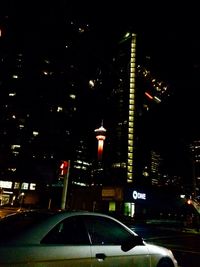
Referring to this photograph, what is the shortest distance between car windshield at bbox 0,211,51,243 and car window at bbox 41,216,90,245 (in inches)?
10.0

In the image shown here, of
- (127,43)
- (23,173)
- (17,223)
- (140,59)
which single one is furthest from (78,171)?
(17,223)

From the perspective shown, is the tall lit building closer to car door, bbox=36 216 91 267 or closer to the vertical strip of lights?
the vertical strip of lights

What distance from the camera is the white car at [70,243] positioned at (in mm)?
4191

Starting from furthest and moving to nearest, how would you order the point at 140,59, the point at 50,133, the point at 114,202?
the point at 50,133
the point at 140,59
the point at 114,202

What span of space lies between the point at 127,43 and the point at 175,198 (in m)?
38.3

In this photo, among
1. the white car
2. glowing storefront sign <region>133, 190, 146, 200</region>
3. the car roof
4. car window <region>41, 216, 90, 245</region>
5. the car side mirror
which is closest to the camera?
the white car

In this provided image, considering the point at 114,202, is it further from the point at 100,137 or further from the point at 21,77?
the point at 21,77

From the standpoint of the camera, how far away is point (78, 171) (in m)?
145

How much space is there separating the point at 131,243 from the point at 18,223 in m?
1.74

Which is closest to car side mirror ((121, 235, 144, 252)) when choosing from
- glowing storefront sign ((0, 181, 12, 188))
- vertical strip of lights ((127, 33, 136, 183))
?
vertical strip of lights ((127, 33, 136, 183))

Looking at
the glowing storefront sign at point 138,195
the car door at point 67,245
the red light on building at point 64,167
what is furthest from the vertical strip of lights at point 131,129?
the car door at point 67,245

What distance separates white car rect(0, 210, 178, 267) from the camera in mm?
4191

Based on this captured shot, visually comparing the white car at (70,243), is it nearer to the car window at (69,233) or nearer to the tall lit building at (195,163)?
the car window at (69,233)

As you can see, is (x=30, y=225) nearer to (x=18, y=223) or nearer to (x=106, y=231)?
Answer: (x=18, y=223)
